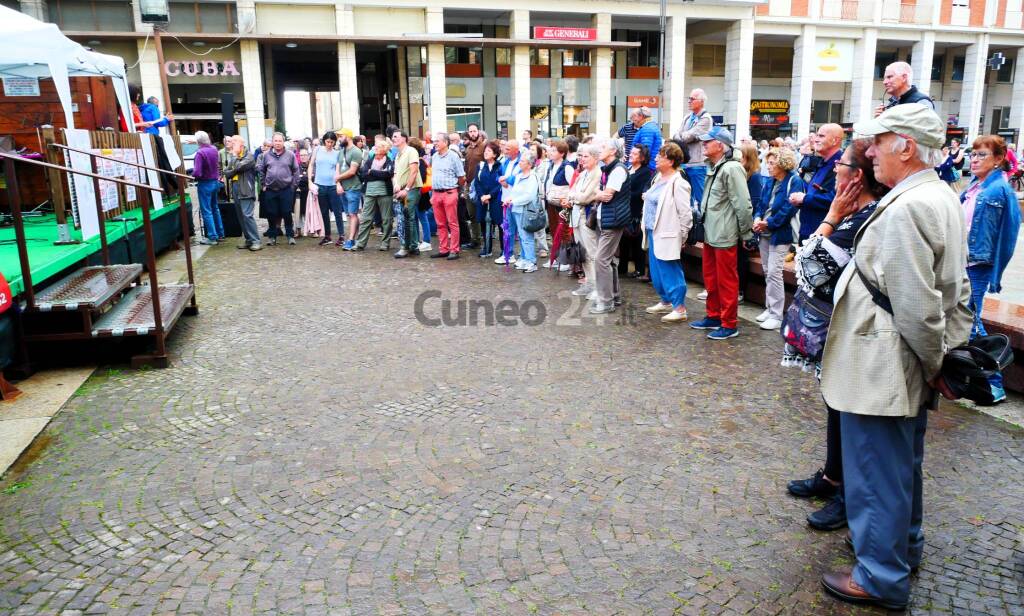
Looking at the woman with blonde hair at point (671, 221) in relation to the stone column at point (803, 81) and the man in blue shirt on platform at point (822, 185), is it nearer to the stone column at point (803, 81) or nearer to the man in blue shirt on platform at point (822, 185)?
the man in blue shirt on platform at point (822, 185)

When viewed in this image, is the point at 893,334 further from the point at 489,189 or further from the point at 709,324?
the point at 489,189

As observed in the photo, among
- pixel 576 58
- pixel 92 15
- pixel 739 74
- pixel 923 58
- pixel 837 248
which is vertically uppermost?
pixel 92 15

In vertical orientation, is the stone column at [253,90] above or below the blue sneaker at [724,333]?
above

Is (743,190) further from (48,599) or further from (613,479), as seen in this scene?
(48,599)

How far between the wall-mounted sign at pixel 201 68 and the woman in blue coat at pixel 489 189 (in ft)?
77.4

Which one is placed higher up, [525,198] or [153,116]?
[153,116]

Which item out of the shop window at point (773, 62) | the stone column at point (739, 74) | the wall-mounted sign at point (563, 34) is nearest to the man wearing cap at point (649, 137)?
the wall-mounted sign at point (563, 34)

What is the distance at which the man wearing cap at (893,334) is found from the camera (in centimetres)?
278

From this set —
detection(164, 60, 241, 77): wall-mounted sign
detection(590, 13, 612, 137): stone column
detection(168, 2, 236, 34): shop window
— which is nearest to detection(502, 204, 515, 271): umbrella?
detection(164, 60, 241, 77): wall-mounted sign

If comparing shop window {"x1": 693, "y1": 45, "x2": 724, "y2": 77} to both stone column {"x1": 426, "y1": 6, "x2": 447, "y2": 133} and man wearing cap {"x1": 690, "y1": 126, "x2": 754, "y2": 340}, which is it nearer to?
stone column {"x1": 426, "y1": 6, "x2": 447, "y2": 133}

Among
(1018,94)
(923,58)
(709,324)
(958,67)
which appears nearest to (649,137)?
(709,324)

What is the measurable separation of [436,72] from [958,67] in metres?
35.2

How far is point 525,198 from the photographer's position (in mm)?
10602

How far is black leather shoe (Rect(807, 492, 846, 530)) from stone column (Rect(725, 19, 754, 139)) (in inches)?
1479
